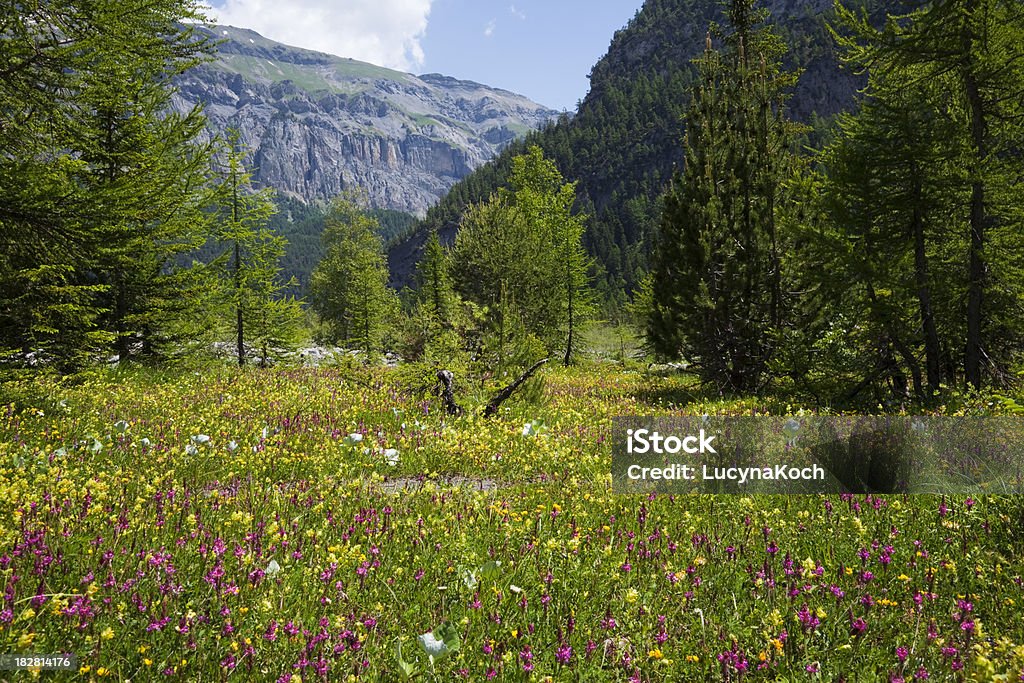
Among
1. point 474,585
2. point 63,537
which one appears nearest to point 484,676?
point 474,585

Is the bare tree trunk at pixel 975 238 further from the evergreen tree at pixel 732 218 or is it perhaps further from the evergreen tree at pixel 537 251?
the evergreen tree at pixel 537 251

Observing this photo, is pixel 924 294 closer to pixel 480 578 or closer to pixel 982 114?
pixel 982 114

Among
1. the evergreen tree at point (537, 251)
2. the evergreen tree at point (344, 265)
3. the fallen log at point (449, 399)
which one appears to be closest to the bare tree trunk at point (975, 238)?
the fallen log at point (449, 399)

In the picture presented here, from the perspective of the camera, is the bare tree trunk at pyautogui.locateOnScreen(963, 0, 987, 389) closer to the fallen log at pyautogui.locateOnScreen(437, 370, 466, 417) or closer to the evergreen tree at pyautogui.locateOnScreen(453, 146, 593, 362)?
A: the fallen log at pyautogui.locateOnScreen(437, 370, 466, 417)

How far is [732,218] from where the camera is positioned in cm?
1435

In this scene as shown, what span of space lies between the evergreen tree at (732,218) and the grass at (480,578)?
1028cm

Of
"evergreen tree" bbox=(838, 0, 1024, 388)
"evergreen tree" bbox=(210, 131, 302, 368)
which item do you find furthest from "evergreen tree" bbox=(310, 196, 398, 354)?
"evergreen tree" bbox=(838, 0, 1024, 388)

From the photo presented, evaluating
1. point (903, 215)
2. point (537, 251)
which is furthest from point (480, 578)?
point (537, 251)

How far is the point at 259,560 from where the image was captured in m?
3.18

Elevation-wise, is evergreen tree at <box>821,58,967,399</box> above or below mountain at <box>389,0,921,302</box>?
below

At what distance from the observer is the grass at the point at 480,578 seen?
8.14 feet

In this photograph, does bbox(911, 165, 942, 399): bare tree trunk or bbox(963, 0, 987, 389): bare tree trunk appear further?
bbox(911, 165, 942, 399): bare tree trunk

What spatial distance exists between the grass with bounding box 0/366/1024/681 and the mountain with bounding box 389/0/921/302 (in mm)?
97461

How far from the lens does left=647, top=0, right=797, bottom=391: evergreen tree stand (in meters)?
14.1
